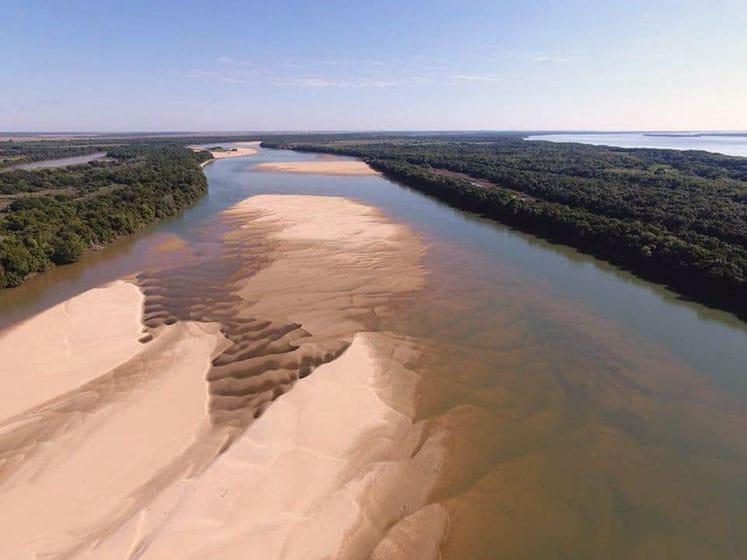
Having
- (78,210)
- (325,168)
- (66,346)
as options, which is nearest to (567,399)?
(66,346)

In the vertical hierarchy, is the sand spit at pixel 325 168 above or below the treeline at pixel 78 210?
below

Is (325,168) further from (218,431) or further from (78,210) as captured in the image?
(218,431)

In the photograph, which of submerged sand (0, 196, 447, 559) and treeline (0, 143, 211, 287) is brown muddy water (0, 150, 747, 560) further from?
treeline (0, 143, 211, 287)

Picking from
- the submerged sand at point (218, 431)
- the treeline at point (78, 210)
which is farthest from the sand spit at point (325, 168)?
the submerged sand at point (218, 431)

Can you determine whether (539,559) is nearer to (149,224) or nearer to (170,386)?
(170,386)

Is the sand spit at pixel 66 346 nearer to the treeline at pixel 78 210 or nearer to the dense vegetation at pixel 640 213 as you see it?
the treeline at pixel 78 210

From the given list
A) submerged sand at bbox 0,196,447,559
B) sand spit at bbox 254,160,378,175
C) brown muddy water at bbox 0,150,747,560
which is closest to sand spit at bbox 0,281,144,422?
submerged sand at bbox 0,196,447,559

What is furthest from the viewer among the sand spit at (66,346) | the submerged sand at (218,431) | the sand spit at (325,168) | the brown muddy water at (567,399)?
the sand spit at (325,168)
